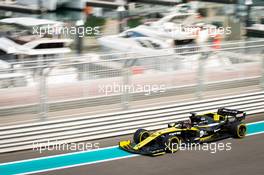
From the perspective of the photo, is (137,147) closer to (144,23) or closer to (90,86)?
(90,86)

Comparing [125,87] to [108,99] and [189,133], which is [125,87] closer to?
[108,99]

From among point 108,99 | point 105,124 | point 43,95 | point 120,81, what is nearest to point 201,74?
point 120,81

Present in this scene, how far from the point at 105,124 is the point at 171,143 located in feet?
5.29

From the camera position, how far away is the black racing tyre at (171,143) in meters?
9.61

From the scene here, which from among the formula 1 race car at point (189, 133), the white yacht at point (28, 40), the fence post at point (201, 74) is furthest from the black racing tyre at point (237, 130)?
the white yacht at point (28, 40)

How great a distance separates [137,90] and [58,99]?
5.60ft

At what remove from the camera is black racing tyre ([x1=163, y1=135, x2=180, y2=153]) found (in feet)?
31.5

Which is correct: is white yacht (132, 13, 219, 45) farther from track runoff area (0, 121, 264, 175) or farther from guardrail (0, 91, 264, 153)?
track runoff area (0, 121, 264, 175)

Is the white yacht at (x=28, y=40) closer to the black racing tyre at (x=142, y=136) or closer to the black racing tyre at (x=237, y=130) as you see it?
the black racing tyre at (x=142, y=136)

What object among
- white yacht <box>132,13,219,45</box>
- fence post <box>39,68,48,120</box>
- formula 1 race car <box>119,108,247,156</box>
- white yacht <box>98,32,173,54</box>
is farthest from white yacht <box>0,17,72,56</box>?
formula 1 race car <box>119,108,247,156</box>

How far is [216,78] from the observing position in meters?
12.1

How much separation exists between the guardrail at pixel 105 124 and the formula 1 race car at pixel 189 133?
80cm

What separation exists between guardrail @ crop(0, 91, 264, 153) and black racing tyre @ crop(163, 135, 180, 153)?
1.47m

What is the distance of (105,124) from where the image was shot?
10703 mm
